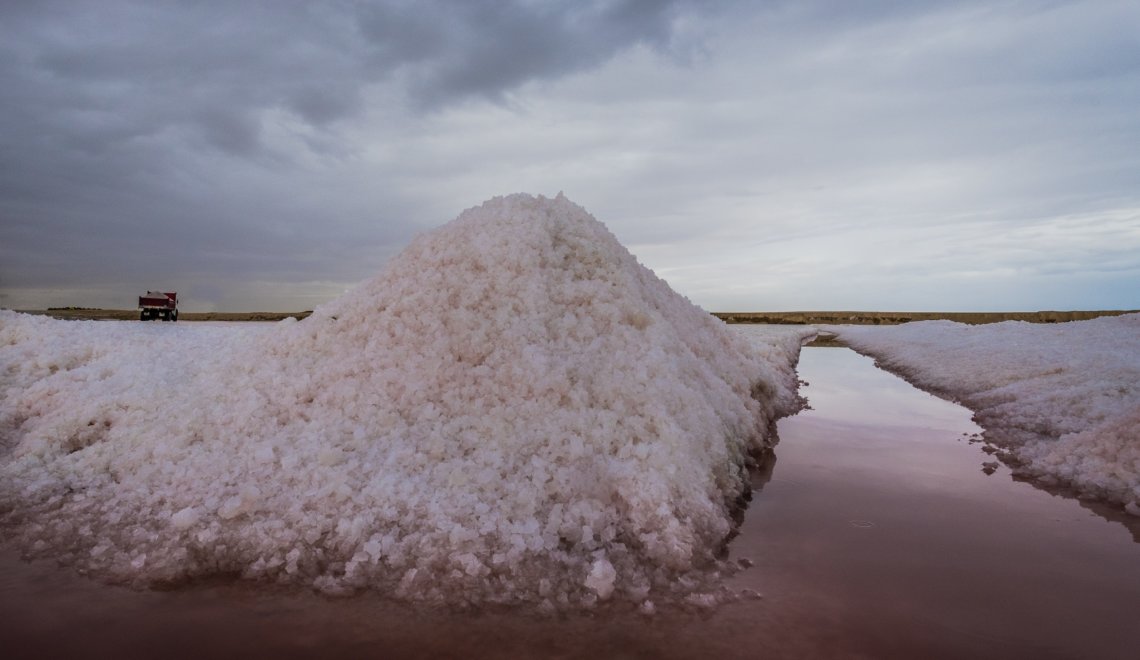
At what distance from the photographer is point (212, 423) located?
6.00 meters

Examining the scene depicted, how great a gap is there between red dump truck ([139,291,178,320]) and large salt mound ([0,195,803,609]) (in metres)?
20.6

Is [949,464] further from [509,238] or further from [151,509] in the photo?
[151,509]

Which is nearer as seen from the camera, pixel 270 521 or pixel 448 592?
pixel 448 592

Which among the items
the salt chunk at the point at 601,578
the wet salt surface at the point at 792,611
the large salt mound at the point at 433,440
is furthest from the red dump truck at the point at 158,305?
the salt chunk at the point at 601,578

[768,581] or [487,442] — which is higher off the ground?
[487,442]

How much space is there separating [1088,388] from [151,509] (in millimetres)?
12903

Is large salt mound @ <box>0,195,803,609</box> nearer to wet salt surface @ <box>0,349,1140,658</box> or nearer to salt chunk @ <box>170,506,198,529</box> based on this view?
salt chunk @ <box>170,506,198,529</box>

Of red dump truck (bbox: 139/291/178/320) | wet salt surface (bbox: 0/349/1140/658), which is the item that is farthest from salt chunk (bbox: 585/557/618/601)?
red dump truck (bbox: 139/291/178/320)

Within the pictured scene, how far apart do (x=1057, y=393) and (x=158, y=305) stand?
31.1 metres

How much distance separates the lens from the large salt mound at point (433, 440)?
14.0 feet

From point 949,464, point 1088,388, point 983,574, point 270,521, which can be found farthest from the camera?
point 1088,388

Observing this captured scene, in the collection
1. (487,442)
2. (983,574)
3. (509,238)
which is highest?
(509,238)

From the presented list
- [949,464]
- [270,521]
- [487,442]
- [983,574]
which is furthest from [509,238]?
[949,464]

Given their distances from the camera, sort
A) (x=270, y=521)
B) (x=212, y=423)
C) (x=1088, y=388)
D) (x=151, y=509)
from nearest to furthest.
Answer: (x=270, y=521) < (x=151, y=509) < (x=212, y=423) < (x=1088, y=388)
